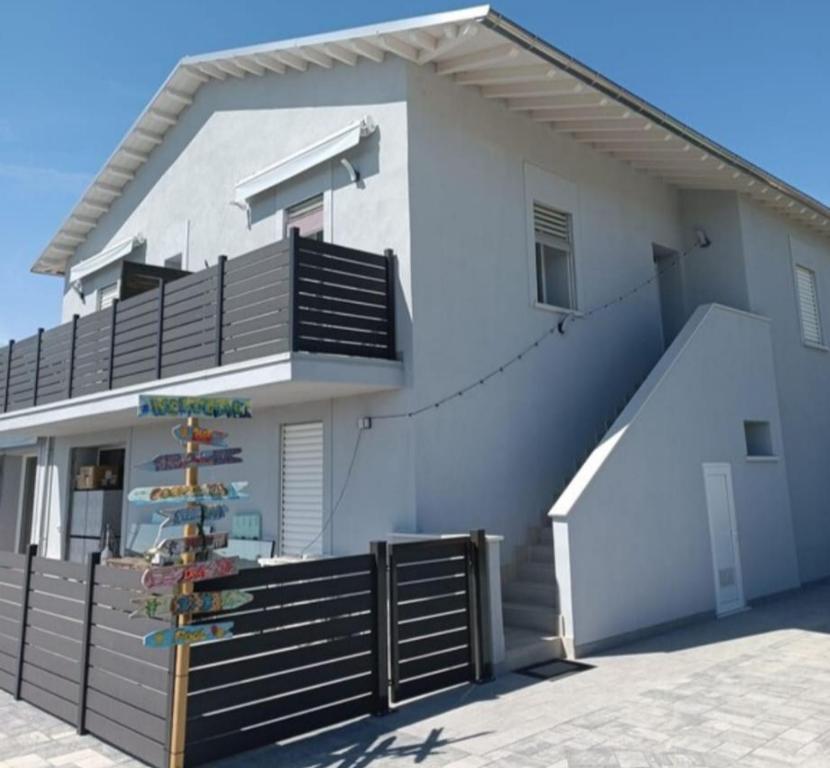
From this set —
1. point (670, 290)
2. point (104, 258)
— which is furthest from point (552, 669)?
point (104, 258)

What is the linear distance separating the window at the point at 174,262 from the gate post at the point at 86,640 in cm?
862

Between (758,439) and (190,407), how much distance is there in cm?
1096

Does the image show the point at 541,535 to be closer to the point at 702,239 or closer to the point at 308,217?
the point at 308,217

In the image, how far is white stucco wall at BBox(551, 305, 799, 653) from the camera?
789 cm

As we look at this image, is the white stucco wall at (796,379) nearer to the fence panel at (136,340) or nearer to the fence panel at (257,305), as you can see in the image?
the fence panel at (257,305)

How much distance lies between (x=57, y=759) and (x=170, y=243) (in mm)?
10467

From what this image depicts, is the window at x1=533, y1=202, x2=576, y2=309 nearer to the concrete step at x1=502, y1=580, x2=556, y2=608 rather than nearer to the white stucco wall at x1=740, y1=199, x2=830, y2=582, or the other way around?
the white stucco wall at x1=740, y1=199, x2=830, y2=582

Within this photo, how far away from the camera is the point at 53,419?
469 inches

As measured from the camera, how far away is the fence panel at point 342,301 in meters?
7.83

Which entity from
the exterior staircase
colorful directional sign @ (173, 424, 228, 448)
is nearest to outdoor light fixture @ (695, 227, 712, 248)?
the exterior staircase

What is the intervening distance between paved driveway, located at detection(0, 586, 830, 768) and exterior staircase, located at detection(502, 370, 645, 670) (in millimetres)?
446

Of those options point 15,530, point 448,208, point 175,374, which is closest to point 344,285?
point 448,208

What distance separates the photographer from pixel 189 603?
188 inches

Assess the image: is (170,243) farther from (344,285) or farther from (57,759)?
(57,759)
